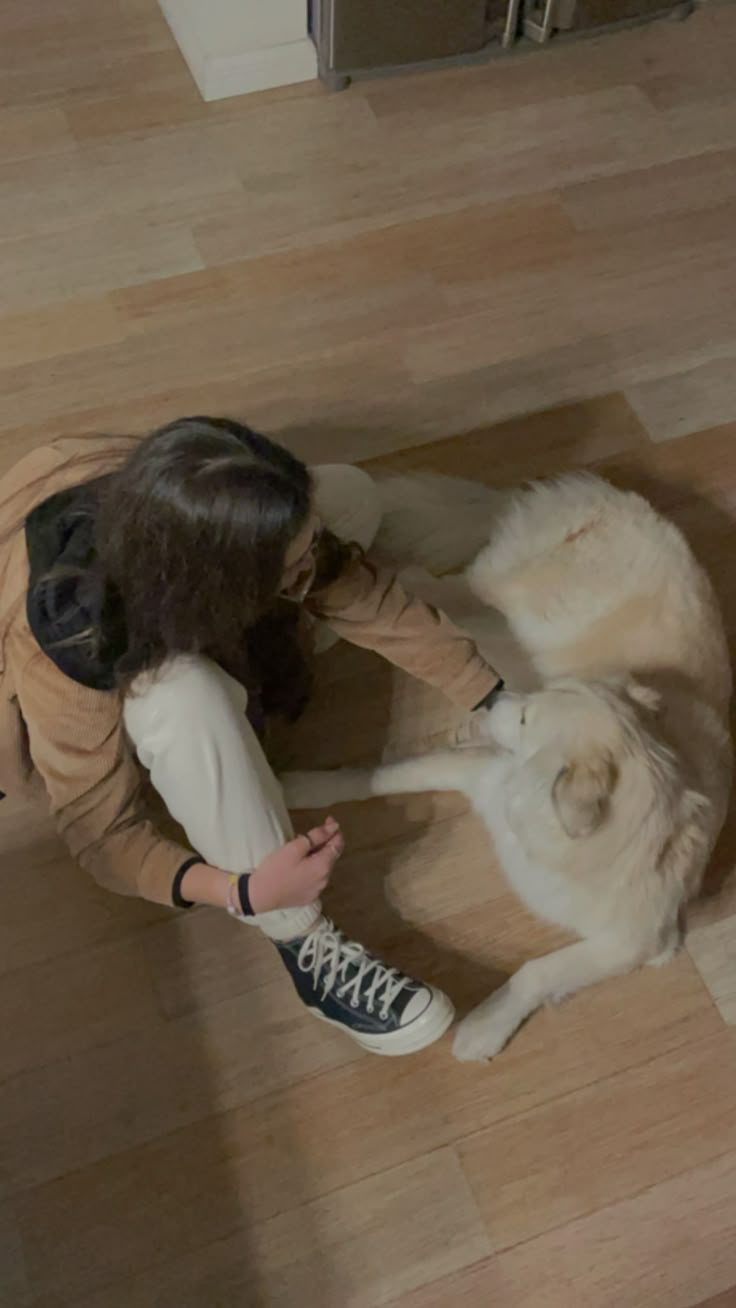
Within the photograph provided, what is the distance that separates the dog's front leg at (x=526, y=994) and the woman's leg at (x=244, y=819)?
0.15 feet

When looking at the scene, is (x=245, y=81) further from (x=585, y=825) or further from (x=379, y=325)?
(x=585, y=825)

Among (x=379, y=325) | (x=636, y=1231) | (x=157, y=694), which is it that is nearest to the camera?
(x=157, y=694)

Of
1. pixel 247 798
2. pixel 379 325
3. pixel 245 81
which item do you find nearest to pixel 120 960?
pixel 247 798

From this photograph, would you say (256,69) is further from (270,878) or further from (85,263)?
(270,878)

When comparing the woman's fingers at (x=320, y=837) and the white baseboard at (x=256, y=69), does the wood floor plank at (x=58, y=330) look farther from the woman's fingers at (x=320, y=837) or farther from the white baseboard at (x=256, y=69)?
the woman's fingers at (x=320, y=837)

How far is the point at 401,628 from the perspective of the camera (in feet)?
4.70

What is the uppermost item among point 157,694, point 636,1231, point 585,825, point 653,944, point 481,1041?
point 157,694

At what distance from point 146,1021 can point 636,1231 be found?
0.69 metres

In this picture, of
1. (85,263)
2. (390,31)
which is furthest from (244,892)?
(390,31)

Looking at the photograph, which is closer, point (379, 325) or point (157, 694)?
point (157, 694)

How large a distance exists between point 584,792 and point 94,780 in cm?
55

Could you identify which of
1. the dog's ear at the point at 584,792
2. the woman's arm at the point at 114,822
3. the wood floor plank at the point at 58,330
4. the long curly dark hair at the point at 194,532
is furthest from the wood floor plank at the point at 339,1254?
the wood floor plank at the point at 58,330

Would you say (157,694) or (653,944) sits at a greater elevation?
(157,694)

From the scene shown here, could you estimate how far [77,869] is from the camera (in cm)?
154
